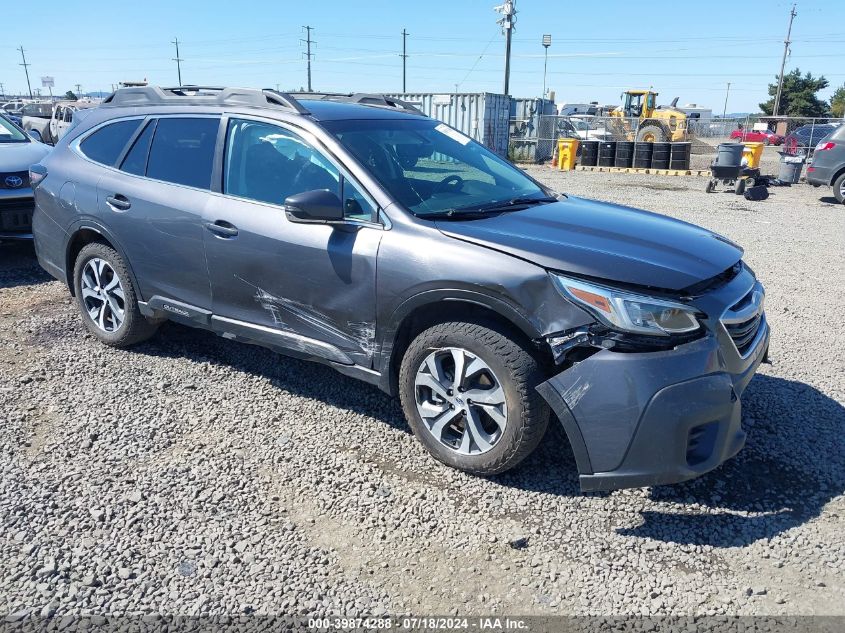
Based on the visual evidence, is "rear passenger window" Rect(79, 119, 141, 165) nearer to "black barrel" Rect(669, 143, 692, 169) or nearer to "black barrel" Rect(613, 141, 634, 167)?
"black barrel" Rect(669, 143, 692, 169)

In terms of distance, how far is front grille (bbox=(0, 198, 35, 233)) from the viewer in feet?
23.8

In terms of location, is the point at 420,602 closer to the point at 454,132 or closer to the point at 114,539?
the point at 114,539

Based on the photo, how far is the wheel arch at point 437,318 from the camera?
3.02 meters

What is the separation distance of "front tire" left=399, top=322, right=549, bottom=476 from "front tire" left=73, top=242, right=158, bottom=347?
2.43 m

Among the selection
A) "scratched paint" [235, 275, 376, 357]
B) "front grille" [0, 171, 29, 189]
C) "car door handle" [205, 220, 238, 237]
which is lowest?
"scratched paint" [235, 275, 376, 357]

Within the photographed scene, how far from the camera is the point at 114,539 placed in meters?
2.91

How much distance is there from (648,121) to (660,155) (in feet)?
28.6

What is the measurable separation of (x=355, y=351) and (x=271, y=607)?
4.71ft

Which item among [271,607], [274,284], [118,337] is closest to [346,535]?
[271,607]

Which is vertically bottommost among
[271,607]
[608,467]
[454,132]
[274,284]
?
[271,607]

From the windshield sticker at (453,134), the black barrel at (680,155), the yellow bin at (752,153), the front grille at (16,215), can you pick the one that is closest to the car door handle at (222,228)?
the windshield sticker at (453,134)

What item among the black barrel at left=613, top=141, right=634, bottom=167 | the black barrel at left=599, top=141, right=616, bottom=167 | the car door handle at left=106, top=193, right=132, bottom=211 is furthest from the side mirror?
the black barrel at left=599, top=141, right=616, bottom=167

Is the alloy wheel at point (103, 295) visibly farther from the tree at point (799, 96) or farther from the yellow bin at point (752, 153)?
the tree at point (799, 96)

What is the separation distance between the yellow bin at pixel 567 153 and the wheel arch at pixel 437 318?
20.9 metres
